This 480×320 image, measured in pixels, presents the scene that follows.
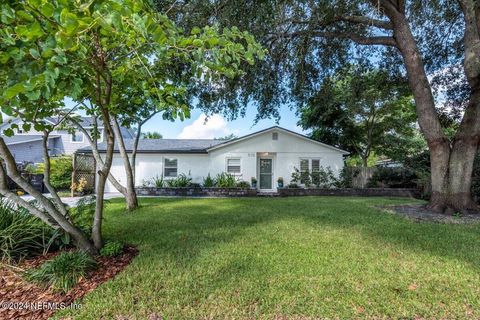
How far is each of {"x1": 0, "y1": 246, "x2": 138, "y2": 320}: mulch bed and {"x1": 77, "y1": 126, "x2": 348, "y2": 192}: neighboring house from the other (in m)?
12.4

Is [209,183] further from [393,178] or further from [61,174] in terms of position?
[393,178]

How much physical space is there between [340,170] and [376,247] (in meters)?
11.9

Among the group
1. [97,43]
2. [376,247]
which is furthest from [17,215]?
[376,247]

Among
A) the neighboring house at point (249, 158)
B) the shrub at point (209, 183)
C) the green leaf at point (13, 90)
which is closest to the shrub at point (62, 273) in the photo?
the green leaf at point (13, 90)

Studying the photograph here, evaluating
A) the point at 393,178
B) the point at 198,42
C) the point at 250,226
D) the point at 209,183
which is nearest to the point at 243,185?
the point at 209,183

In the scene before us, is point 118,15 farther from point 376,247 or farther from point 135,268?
point 376,247

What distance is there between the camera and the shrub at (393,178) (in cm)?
1399

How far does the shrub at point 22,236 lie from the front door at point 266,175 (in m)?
12.9

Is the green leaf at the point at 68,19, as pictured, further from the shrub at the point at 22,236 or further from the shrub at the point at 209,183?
the shrub at the point at 209,183

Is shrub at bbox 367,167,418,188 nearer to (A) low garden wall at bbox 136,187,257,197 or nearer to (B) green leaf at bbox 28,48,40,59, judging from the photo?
(A) low garden wall at bbox 136,187,257,197

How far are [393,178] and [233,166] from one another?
9.10 meters

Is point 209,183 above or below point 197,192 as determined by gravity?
above

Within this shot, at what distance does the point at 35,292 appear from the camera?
3.00 metres

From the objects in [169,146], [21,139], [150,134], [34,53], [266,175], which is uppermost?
[150,134]
